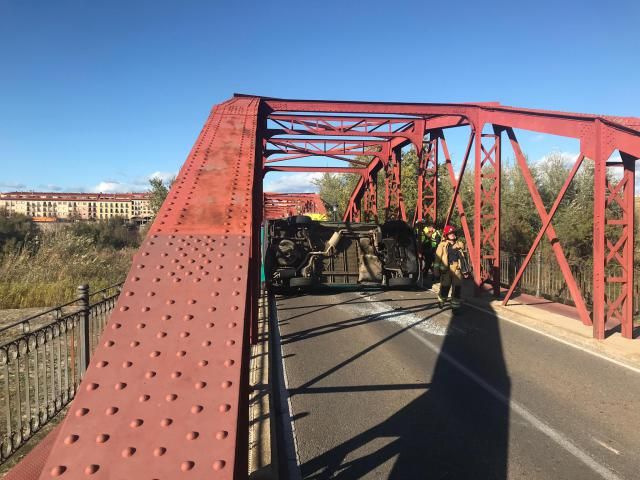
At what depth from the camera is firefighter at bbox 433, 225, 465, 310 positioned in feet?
32.4

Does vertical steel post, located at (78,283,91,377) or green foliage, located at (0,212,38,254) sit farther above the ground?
green foliage, located at (0,212,38,254)

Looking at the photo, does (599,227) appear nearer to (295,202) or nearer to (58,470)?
(58,470)

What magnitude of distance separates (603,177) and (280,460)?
6882mm

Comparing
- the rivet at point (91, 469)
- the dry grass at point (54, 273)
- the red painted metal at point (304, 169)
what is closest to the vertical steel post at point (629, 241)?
the rivet at point (91, 469)

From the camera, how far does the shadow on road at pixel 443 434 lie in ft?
11.7

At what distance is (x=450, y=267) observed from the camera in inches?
389

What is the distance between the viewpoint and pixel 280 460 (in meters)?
3.78

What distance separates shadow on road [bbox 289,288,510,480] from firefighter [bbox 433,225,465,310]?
3.57 m

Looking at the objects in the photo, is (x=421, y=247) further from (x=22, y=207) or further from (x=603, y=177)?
(x=22, y=207)

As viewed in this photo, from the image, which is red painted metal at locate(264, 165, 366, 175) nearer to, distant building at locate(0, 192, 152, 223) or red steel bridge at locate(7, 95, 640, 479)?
red steel bridge at locate(7, 95, 640, 479)

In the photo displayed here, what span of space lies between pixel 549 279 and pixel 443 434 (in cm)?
934

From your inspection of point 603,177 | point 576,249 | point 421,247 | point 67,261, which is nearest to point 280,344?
point 603,177

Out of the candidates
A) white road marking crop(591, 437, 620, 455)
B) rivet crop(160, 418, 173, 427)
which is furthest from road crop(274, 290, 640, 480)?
rivet crop(160, 418, 173, 427)

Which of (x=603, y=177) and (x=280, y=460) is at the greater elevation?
(x=603, y=177)
